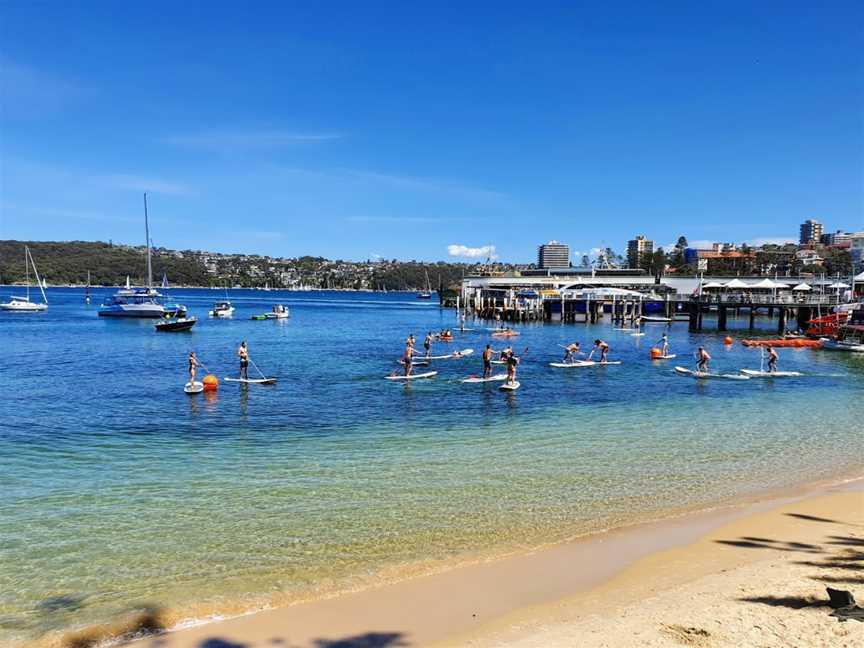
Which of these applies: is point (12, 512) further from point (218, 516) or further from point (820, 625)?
point (820, 625)

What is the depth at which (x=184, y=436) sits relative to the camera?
20.8m

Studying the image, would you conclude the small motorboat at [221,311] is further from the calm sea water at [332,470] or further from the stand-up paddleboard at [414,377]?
the stand-up paddleboard at [414,377]

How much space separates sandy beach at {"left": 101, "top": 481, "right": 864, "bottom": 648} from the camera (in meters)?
8.39

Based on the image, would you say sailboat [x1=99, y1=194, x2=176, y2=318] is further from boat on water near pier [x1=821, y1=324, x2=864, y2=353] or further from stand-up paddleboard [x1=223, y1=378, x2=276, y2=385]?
boat on water near pier [x1=821, y1=324, x2=864, y2=353]

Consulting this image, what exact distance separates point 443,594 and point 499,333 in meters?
58.8

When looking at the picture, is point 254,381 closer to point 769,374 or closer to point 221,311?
point 769,374

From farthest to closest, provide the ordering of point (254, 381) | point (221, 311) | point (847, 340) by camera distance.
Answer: point (221, 311) < point (847, 340) < point (254, 381)

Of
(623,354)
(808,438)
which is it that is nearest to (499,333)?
(623,354)

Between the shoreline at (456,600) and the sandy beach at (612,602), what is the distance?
2cm

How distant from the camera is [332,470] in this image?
16797mm

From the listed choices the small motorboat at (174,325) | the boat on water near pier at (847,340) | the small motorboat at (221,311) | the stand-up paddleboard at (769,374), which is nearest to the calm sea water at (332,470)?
the stand-up paddleboard at (769,374)

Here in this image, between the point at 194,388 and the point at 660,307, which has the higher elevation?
the point at 660,307

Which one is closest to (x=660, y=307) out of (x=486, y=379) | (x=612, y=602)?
(x=486, y=379)

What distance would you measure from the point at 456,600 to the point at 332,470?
7.68 meters
